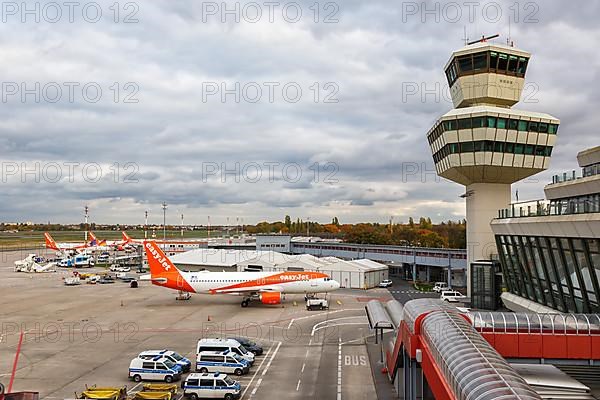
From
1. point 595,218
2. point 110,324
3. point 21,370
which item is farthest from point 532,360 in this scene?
point 110,324

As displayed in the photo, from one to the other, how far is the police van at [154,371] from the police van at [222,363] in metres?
1.94

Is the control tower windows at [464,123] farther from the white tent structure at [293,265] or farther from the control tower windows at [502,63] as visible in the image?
the white tent structure at [293,265]

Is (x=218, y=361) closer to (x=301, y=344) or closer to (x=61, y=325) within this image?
(x=301, y=344)

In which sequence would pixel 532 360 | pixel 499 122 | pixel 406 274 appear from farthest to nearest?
pixel 406 274 → pixel 499 122 → pixel 532 360

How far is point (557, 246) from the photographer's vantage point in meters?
36.2

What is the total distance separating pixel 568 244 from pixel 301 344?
2422 cm

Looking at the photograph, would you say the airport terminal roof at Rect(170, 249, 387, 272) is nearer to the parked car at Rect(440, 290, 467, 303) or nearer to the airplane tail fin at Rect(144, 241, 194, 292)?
the parked car at Rect(440, 290, 467, 303)

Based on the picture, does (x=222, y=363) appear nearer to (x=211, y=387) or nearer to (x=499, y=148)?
(x=211, y=387)

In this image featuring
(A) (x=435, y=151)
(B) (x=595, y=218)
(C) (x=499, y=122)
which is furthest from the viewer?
(A) (x=435, y=151)

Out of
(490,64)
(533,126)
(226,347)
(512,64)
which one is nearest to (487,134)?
(533,126)

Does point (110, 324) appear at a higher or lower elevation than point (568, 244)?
lower

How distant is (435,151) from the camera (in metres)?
70.8

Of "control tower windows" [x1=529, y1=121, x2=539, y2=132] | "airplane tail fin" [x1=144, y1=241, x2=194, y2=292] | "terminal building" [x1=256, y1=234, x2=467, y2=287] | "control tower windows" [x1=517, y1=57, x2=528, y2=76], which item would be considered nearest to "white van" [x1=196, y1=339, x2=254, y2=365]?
"airplane tail fin" [x1=144, y1=241, x2=194, y2=292]

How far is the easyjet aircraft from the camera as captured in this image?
7044 centimetres
